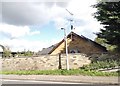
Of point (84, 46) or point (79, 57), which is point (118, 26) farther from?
point (84, 46)

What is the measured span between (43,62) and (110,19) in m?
13.4

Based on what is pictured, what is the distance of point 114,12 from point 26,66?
16546 millimetres

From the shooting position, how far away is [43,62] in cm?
4112

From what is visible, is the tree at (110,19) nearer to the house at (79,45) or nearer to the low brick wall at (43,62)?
the low brick wall at (43,62)

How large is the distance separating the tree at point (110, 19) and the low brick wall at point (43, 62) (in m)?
7.94

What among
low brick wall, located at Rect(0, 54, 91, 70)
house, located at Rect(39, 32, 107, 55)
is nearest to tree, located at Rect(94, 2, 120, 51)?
low brick wall, located at Rect(0, 54, 91, 70)

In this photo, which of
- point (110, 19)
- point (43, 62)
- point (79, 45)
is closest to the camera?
point (110, 19)

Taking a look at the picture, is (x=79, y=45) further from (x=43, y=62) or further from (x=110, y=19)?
(x=110, y=19)

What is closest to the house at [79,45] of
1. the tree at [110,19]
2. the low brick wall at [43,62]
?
the low brick wall at [43,62]

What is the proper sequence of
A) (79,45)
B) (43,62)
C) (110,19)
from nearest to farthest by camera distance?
(110,19)
(43,62)
(79,45)

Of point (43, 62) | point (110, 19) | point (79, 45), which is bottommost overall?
point (43, 62)

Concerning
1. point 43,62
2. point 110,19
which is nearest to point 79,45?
point 43,62

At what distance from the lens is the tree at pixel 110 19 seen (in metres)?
29.9

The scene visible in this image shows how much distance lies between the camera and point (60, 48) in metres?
49.6
